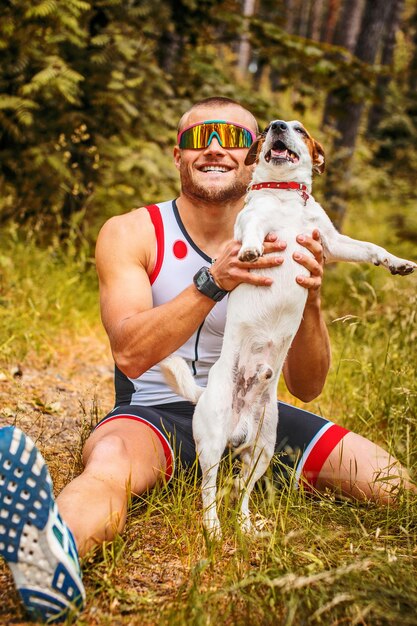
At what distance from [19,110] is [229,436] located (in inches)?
138

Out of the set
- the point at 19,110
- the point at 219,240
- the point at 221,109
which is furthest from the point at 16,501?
the point at 19,110

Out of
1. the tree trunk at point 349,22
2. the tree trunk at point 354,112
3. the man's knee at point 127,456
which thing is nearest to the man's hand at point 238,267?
the man's knee at point 127,456

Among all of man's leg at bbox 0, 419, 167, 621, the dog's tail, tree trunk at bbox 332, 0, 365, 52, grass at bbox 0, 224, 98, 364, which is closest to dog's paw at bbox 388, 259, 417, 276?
the dog's tail

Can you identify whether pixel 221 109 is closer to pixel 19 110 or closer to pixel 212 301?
pixel 212 301

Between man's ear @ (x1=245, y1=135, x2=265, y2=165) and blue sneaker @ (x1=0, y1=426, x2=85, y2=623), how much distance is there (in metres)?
1.52

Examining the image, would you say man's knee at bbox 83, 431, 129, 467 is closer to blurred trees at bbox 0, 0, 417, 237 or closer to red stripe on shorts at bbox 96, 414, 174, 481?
red stripe on shorts at bbox 96, 414, 174, 481

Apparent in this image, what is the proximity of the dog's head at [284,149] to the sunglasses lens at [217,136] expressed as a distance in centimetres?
24

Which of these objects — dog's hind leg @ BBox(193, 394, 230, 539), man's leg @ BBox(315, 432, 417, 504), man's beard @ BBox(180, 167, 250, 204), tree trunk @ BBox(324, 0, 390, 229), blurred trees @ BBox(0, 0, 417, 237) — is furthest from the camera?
tree trunk @ BBox(324, 0, 390, 229)

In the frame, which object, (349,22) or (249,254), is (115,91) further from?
(349,22)

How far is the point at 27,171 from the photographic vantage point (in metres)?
5.18

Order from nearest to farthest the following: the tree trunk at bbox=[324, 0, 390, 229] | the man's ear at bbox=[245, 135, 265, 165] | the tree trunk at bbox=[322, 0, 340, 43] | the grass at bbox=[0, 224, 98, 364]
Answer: the man's ear at bbox=[245, 135, 265, 165] < the grass at bbox=[0, 224, 98, 364] < the tree trunk at bbox=[324, 0, 390, 229] < the tree trunk at bbox=[322, 0, 340, 43]

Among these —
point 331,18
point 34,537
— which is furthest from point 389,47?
point 34,537

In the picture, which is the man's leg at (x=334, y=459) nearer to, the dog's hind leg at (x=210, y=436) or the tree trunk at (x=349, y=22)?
the dog's hind leg at (x=210, y=436)

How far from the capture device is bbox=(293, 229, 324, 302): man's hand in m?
2.28
